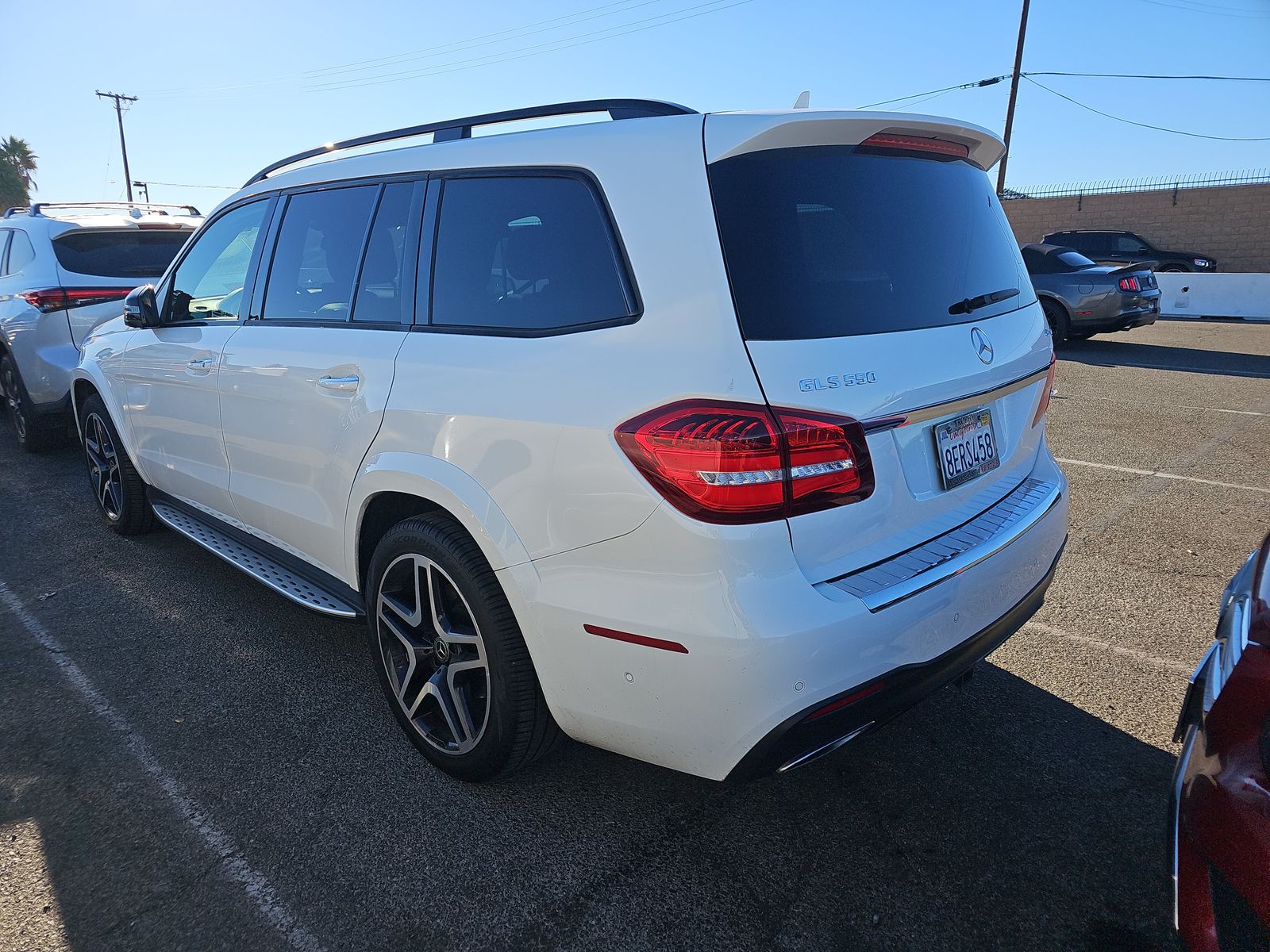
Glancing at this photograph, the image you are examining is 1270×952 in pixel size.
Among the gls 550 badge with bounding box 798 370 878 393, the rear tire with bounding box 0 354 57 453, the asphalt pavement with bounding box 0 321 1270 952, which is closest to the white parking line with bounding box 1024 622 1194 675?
the asphalt pavement with bounding box 0 321 1270 952

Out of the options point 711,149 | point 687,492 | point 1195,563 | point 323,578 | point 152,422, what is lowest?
point 1195,563

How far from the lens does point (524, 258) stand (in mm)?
2381

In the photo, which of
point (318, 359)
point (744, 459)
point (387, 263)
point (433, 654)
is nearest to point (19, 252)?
point (318, 359)

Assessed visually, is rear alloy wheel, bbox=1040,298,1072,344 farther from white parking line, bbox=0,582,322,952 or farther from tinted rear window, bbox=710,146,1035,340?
white parking line, bbox=0,582,322,952

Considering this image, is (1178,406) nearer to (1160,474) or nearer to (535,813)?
(1160,474)

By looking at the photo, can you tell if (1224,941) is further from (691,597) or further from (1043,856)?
(691,597)

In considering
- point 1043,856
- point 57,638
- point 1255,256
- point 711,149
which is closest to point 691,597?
point 711,149

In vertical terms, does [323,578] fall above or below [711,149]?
below

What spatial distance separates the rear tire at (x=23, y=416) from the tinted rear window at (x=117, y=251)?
974 mm

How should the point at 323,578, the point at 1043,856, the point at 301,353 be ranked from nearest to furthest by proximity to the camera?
the point at 1043,856 → the point at 301,353 → the point at 323,578

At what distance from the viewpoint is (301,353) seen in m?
3.02

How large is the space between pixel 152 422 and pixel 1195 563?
5.27m

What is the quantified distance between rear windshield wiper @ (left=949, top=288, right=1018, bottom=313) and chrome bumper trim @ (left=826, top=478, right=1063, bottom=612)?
57cm

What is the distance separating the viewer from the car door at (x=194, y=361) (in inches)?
142
